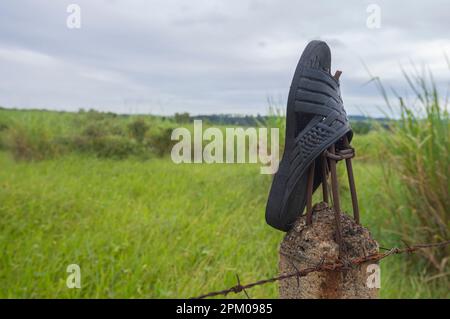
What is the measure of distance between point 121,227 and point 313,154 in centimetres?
269

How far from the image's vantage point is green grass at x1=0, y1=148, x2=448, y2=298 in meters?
2.77

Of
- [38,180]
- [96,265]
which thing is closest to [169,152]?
[38,180]

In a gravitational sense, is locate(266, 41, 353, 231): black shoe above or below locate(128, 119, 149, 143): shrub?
below

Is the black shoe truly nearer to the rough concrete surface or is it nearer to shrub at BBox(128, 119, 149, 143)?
the rough concrete surface

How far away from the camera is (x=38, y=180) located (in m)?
4.55

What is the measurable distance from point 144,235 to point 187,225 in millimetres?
428

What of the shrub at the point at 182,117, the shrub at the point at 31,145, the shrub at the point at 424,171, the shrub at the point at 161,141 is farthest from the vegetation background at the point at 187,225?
the shrub at the point at 182,117

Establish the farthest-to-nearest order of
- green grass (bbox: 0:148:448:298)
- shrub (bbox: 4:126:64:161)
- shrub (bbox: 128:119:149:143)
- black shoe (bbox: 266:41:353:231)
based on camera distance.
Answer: shrub (bbox: 128:119:149:143), shrub (bbox: 4:126:64:161), green grass (bbox: 0:148:448:298), black shoe (bbox: 266:41:353:231)

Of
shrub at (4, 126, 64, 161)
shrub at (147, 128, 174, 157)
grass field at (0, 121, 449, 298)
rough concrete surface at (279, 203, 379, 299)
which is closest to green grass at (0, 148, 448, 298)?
grass field at (0, 121, 449, 298)

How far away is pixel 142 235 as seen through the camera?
10.9 feet

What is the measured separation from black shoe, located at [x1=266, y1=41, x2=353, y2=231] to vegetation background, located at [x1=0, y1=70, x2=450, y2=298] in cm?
115

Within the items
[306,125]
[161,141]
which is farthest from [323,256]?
[161,141]

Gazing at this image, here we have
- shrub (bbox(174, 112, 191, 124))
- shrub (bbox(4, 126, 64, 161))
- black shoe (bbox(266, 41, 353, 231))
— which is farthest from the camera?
shrub (bbox(174, 112, 191, 124))
